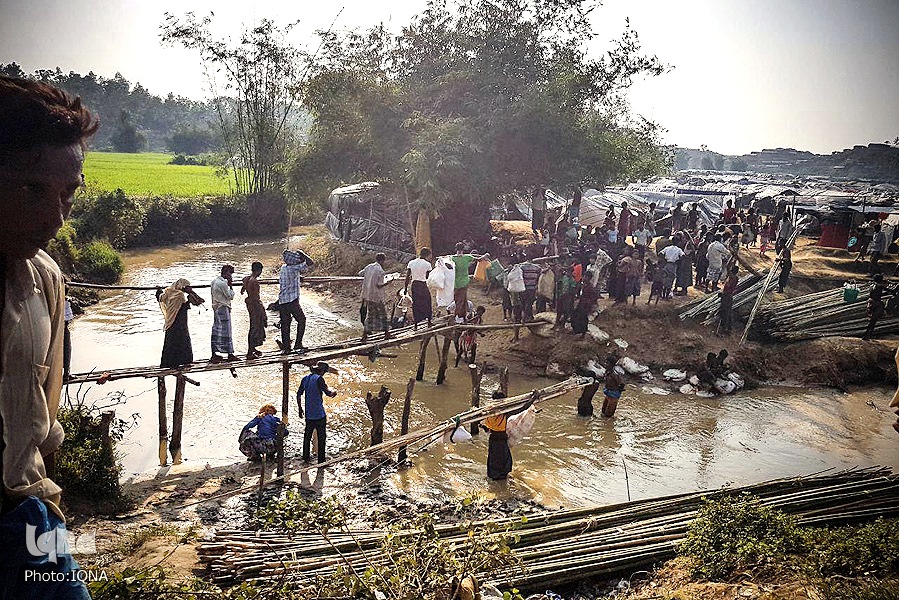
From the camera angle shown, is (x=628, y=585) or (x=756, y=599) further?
(x=628, y=585)

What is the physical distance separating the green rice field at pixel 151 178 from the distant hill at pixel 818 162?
2251cm

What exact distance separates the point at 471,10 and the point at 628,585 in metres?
16.4

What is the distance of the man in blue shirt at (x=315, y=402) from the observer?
8.74m

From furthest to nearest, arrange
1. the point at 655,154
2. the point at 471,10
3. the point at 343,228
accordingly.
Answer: the point at 343,228 → the point at 655,154 → the point at 471,10

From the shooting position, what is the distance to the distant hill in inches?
1180

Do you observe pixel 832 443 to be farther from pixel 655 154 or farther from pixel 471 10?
pixel 471 10

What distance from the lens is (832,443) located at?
11625 mm

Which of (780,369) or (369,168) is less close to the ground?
(369,168)

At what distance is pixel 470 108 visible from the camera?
57.9ft

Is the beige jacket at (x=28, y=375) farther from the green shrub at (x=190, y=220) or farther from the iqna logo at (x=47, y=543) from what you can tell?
the green shrub at (x=190, y=220)

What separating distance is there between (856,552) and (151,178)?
3686 centimetres

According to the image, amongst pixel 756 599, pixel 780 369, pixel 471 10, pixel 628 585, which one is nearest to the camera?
pixel 756 599

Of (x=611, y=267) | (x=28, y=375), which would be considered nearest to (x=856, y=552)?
(x=28, y=375)

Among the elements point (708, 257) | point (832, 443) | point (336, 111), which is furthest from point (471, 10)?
point (832, 443)
